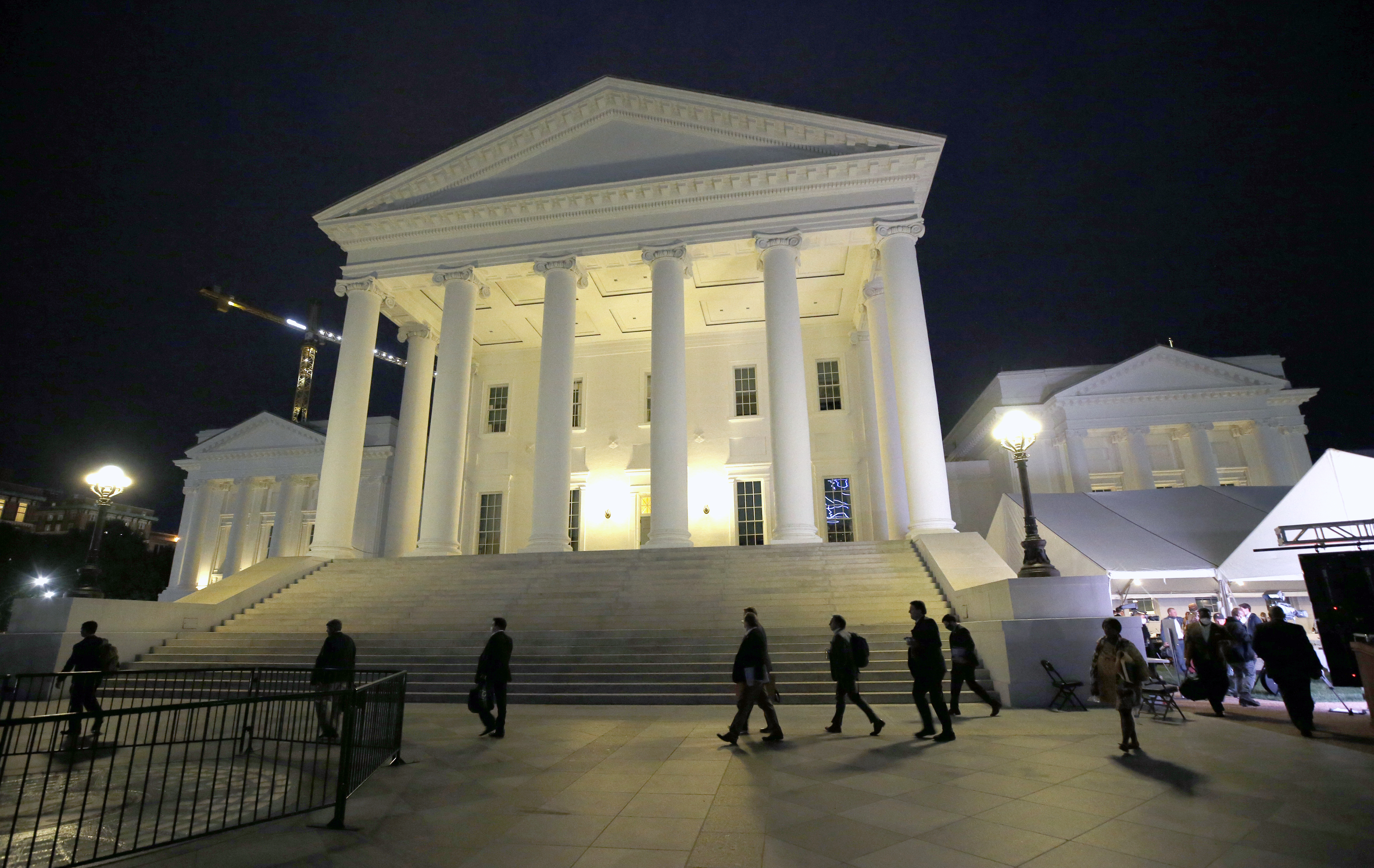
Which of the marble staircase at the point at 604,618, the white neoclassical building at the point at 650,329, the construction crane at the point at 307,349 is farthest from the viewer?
the construction crane at the point at 307,349

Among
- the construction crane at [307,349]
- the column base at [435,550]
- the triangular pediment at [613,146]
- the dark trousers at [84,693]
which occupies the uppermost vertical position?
the construction crane at [307,349]

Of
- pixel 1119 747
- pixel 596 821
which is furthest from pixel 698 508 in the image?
pixel 596 821

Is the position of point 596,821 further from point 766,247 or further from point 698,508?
point 698,508

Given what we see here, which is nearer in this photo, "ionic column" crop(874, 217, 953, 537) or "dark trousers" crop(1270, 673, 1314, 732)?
"dark trousers" crop(1270, 673, 1314, 732)

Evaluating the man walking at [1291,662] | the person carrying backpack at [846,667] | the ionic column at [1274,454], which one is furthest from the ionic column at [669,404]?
the ionic column at [1274,454]

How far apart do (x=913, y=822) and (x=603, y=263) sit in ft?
64.9

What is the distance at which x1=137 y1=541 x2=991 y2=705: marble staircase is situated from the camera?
11.6 m

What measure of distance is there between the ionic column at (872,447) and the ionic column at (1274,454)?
19907 mm

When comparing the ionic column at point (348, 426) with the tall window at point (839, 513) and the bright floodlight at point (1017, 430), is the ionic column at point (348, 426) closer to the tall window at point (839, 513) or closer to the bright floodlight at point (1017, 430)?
the tall window at point (839, 513)

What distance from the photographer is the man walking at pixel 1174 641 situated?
1394cm

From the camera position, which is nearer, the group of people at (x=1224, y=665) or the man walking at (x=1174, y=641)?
the group of people at (x=1224, y=665)

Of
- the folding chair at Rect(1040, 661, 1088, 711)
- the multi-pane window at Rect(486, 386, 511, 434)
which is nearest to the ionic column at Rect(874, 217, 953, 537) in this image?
the folding chair at Rect(1040, 661, 1088, 711)

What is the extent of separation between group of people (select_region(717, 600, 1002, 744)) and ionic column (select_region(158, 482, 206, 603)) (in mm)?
42881

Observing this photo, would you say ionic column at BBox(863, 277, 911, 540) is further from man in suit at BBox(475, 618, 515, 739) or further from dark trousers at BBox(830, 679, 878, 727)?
man in suit at BBox(475, 618, 515, 739)
